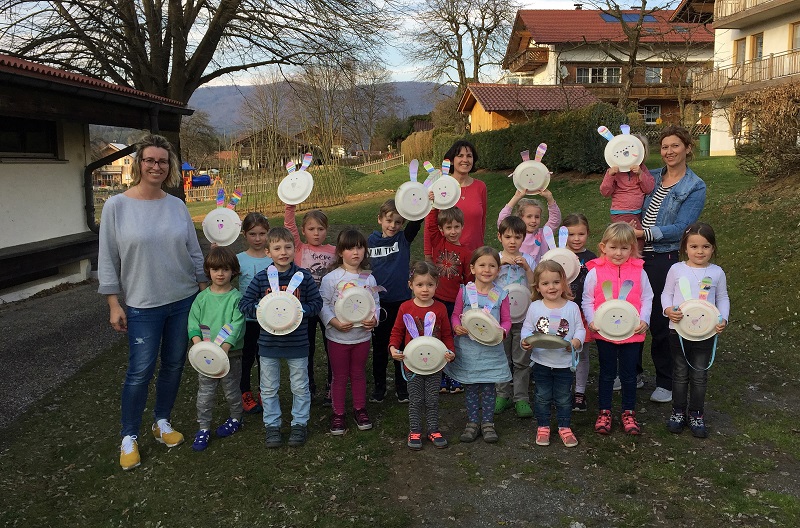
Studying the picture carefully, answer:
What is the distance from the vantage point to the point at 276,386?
13.7 feet

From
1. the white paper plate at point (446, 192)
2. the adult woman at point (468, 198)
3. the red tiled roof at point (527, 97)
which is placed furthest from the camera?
the red tiled roof at point (527, 97)

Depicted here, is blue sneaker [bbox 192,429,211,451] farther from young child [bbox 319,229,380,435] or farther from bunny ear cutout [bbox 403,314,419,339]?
bunny ear cutout [bbox 403,314,419,339]

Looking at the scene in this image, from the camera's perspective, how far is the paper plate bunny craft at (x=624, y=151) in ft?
14.9

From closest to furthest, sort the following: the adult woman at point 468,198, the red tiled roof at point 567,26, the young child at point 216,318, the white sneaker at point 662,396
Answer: the young child at point 216,318
the white sneaker at point 662,396
the adult woman at point 468,198
the red tiled roof at point 567,26

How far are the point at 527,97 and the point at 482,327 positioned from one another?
3173 centimetres

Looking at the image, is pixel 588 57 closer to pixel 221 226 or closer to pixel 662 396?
pixel 662 396

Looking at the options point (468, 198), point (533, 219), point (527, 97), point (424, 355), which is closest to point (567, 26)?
point (527, 97)

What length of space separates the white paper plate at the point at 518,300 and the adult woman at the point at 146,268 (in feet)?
6.70

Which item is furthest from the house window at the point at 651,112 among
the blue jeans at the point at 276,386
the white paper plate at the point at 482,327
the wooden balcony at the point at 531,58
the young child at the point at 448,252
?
the blue jeans at the point at 276,386

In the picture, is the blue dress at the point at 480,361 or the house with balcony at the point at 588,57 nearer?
the blue dress at the point at 480,361

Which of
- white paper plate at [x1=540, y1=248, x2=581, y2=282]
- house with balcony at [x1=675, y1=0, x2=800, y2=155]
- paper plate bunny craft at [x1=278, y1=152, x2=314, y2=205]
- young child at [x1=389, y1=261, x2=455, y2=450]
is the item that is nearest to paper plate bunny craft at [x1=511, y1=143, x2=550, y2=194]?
white paper plate at [x1=540, y1=248, x2=581, y2=282]

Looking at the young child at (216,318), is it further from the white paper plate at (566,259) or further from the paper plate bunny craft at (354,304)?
the white paper plate at (566,259)

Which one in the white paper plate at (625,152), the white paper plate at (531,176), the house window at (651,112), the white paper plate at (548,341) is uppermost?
the house window at (651,112)

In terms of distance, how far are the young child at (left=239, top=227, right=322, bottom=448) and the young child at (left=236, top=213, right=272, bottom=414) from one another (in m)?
0.41
